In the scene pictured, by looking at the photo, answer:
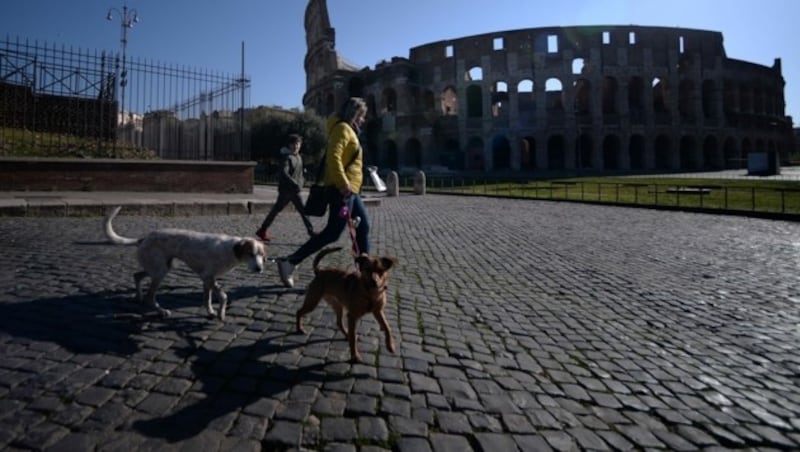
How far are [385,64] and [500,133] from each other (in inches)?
580

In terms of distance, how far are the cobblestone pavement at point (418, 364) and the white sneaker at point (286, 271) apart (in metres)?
0.28

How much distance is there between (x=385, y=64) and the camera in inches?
1879

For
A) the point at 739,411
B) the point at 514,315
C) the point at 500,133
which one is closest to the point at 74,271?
the point at 514,315

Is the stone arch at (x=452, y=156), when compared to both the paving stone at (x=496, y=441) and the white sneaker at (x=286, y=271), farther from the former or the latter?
the paving stone at (x=496, y=441)

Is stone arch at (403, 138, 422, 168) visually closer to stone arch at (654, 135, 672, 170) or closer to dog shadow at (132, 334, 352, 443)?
stone arch at (654, 135, 672, 170)

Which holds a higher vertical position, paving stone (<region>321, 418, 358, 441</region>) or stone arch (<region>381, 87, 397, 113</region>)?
stone arch (<region>381, 87, 397, 113</region>)

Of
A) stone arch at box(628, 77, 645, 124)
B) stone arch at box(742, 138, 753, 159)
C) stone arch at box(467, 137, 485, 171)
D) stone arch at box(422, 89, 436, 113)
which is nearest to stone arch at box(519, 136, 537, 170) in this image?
stone arch at box(467, 137, 485, 171)

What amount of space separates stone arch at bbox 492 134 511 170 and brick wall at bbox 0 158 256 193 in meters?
35.1

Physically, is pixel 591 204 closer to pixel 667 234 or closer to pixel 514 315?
pixel 667 234

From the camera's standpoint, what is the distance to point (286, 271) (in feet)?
14.9

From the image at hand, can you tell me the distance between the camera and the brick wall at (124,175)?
36.0 ft

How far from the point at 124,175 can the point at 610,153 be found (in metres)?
43.9

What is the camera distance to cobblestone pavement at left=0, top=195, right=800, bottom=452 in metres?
2.11

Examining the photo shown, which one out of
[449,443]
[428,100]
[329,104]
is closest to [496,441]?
[449,443]
